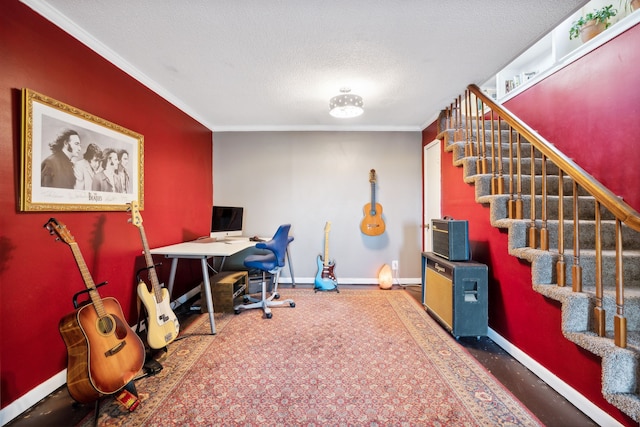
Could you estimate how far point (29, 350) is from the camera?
1448 mm

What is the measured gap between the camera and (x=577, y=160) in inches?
84.4

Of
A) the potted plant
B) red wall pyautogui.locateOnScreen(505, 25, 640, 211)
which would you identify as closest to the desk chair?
red wall pyautogui.locateOnScreen(505, 25, 640, 211)

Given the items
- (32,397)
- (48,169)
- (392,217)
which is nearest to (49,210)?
(48,169)

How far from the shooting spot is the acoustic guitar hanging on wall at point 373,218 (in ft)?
12.0

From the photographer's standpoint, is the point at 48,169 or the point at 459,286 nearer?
the point at 48,169

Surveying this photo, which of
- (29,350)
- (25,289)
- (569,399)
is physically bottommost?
(569,399)

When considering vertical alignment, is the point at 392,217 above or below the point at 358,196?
below

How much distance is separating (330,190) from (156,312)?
2574 mm

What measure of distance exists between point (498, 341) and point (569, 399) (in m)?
0.63

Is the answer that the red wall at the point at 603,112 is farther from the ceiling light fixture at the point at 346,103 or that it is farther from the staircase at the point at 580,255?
the ceiling light fixture at the point at 346,103

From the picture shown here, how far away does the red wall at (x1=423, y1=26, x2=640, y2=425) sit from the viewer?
155 cm

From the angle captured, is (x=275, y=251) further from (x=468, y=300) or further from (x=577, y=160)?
(x=577, y=160)

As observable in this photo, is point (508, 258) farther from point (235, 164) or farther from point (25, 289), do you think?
point (235, 164)

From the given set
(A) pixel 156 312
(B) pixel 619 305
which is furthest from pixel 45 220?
(B) pixel 619 305
